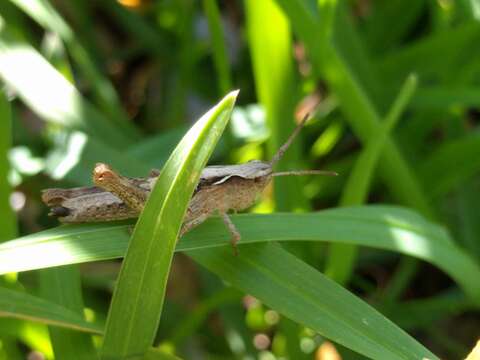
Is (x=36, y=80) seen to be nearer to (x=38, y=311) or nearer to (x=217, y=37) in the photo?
(x=217, y=37)

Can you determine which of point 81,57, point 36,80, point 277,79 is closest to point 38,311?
point 36,80

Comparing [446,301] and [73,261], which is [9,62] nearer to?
[73,261]

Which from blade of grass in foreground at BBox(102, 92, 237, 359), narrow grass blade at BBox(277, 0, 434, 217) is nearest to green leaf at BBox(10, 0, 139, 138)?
narrow grass blade at BBox(277, 0, 434, 217)

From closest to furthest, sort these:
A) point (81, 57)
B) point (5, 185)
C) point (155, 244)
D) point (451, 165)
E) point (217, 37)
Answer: point (155, 244) → point (5, 185) → point (217, 37) → point (451, 165) → point (81, 57)

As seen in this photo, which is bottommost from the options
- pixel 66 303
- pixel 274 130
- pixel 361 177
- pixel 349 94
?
pixel 66 303

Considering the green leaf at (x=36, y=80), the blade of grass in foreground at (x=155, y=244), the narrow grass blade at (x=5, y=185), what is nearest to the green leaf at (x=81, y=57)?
the green leaf at (x=36, y=80)

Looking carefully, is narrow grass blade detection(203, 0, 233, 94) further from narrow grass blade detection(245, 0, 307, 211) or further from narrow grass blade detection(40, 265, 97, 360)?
narrow grass blade detection(40, 265, 97, 360)

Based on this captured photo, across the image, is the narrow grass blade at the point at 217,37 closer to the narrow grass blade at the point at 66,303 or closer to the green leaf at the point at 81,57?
the green leaf at the point at 81,57
